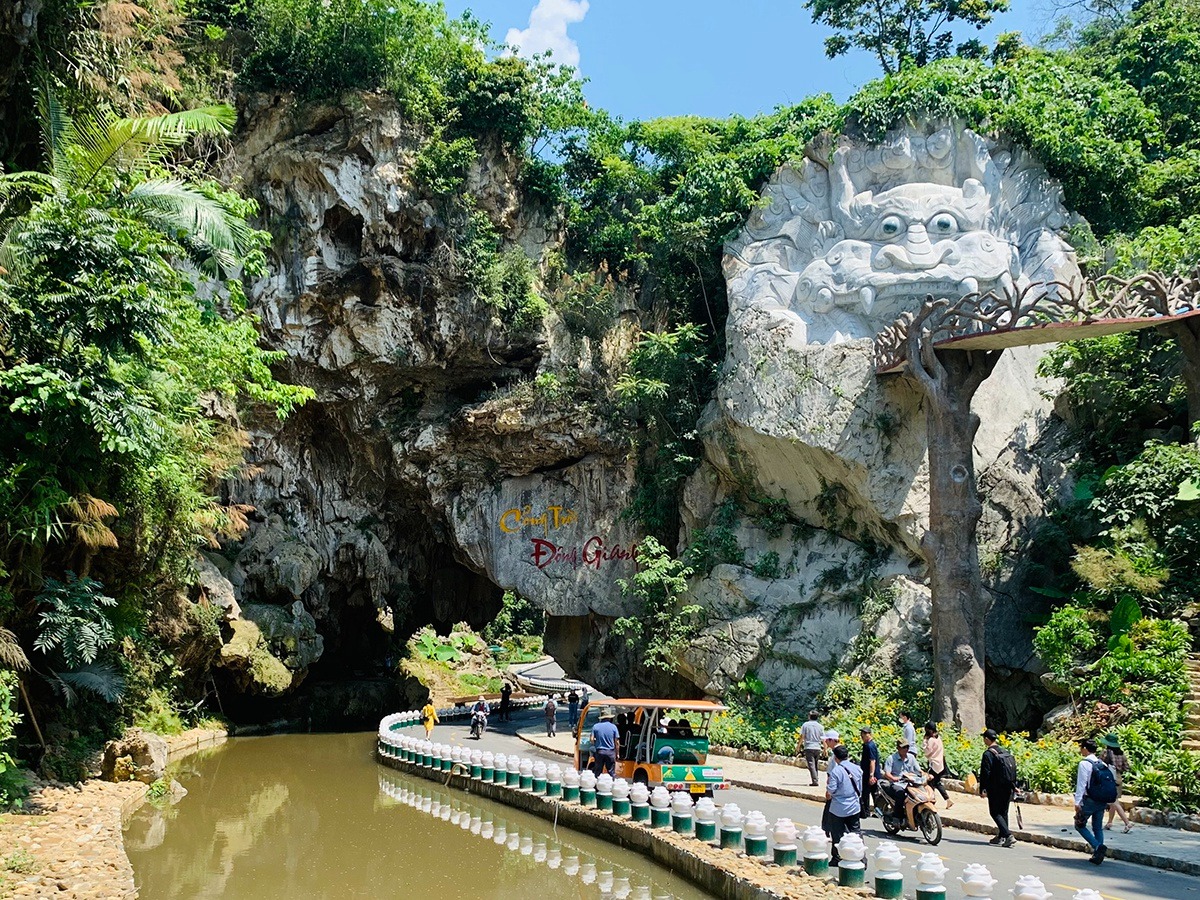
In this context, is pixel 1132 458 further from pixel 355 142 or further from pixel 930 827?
pixel 355 142

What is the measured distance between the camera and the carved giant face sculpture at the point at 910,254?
59.7 feet

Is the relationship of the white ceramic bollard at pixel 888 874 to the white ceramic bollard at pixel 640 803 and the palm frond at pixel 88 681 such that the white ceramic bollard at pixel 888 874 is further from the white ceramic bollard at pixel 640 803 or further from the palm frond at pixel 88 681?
the palm frond at pixel 88 681

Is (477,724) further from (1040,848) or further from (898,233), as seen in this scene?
(1040,848)

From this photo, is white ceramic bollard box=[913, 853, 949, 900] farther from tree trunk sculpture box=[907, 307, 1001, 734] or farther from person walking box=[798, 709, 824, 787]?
tree trunk sculpture box=[907, 307, 1001, 734]

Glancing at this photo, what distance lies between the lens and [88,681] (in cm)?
1373

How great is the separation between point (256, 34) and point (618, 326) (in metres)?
10.7

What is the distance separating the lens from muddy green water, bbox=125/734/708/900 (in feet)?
30.4

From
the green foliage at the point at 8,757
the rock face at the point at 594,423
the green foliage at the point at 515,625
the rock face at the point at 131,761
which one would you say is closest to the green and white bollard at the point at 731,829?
the green foliage at the point at 8,757

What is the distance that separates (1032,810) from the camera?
1092 centimetres

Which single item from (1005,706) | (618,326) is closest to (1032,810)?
(1005,706)

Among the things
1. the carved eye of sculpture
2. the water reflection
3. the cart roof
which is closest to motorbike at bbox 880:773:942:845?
the water reflection

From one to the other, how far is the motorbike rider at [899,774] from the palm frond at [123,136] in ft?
39.0

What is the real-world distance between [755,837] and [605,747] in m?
3.71

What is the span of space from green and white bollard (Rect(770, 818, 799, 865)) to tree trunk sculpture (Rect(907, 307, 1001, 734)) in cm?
742
